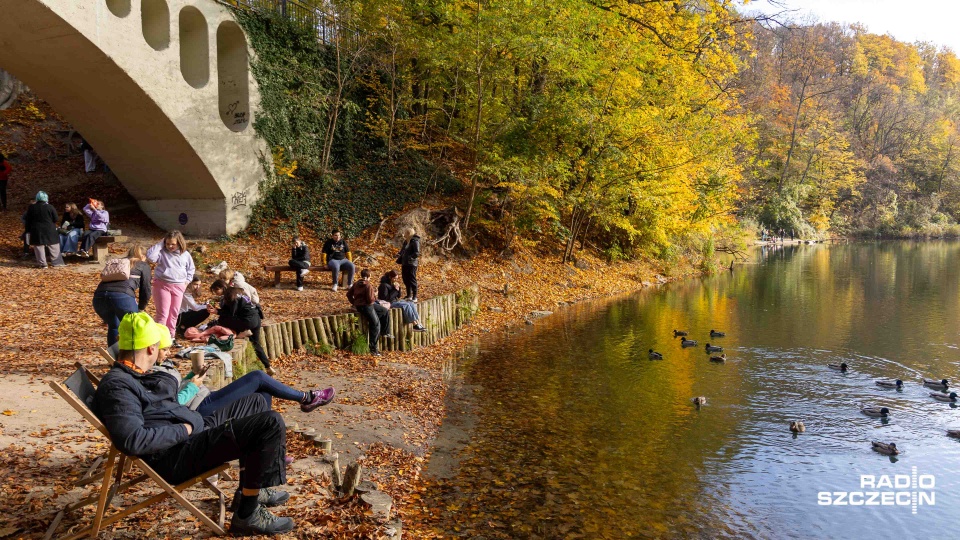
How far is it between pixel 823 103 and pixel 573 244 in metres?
45.9

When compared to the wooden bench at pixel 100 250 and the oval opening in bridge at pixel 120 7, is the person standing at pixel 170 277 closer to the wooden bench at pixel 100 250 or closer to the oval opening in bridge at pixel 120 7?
the wooden bench at pixel 100 250

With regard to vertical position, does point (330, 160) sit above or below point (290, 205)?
above

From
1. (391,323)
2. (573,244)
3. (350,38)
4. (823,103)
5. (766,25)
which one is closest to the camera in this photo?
(766,25)

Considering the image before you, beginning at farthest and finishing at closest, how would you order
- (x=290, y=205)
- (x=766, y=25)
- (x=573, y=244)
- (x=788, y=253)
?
(x=788, y=253) → (x=573, y=244) → (x=290, y=205) → (x=766, y=25)

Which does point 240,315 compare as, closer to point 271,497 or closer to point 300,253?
point 271,497

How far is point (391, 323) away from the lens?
40.2ft

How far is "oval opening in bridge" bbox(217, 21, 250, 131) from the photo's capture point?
17.8 m

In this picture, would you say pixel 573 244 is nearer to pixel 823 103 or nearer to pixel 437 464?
pixel 437 464

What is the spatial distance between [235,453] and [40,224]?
12.2 meters

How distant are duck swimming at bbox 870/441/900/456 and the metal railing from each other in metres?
18.2

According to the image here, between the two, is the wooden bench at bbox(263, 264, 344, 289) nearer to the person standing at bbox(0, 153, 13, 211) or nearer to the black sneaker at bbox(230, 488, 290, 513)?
the person standing at bbox(0, 153, 13, 211)

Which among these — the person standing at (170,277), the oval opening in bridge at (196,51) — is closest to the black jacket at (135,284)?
the person standing at (170,277)

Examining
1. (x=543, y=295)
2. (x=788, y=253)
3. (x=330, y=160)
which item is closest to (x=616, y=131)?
(x=543, y=295)

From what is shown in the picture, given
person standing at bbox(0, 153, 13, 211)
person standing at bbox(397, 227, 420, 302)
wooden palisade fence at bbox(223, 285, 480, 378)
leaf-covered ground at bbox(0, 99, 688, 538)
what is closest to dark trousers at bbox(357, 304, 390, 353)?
wooden palisade fence at bbox(223, 285, 480, 378)
